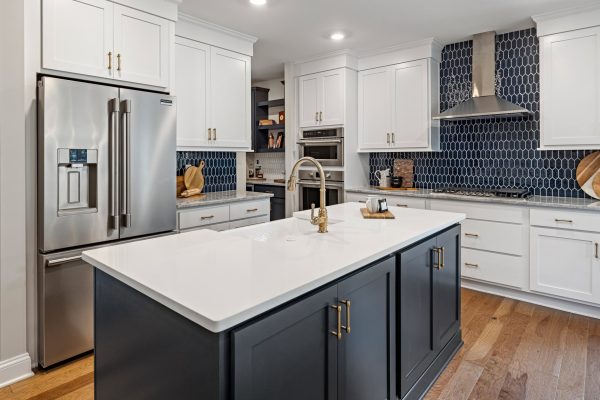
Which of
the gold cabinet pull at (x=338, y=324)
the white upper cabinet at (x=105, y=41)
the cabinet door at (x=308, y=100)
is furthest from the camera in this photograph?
the cabinet door at (x=308, y=100)

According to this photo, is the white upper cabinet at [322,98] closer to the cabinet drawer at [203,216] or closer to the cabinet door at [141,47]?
the cabinet drawer at [203,216]

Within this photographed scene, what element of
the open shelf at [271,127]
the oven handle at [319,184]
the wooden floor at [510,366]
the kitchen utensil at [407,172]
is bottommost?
the wooden floor at [510,366]

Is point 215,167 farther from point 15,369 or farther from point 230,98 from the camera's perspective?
point 15,369

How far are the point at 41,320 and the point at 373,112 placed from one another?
12.3 feet

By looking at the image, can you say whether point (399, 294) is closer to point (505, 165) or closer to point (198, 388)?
point (198, 388)

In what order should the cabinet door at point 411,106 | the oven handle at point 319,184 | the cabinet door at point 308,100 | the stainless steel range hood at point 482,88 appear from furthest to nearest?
1. the cabinet door at point 308,100
2. the oven handle at point 319,184
3. the cabinet door at point 411,106
4. the stainless steel range hood at point 482,88

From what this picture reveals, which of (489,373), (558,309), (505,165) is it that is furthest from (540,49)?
(489,373)

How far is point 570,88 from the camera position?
130 inches

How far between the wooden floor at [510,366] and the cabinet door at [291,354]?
3.48ft

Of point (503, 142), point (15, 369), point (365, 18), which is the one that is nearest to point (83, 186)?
point (15, 369)

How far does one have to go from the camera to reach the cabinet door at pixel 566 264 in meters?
3.02

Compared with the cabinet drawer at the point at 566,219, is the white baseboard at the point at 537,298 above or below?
below

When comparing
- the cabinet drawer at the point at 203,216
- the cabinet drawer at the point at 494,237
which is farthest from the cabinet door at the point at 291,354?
the cabinet drawer at the point at 494,237

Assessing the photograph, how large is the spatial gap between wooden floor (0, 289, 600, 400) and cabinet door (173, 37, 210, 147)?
199 cm
